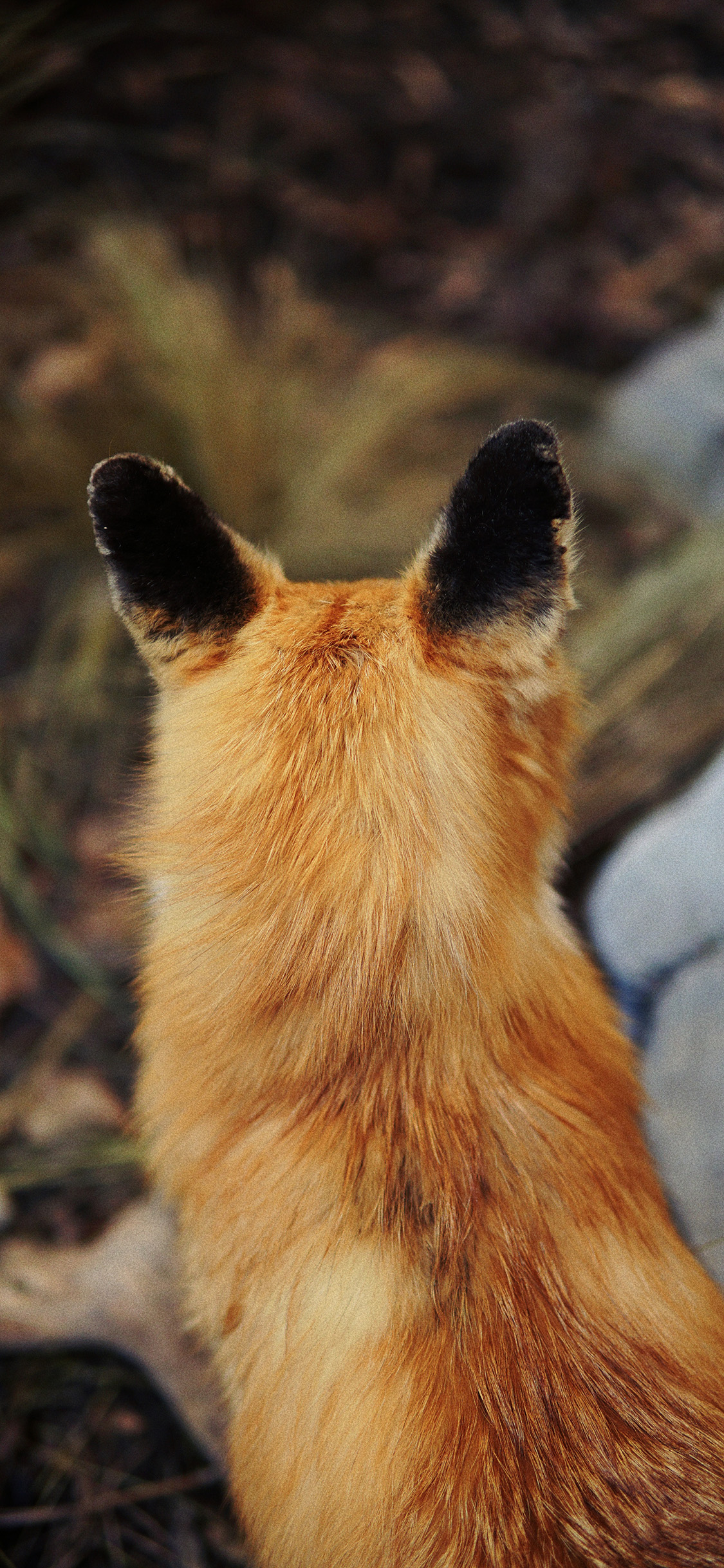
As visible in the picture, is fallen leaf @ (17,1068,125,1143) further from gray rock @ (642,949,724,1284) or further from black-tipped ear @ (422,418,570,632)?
black-tipped ear @ (422,418,570,632)

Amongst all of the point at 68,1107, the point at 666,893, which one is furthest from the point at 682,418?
the point at 68,1107

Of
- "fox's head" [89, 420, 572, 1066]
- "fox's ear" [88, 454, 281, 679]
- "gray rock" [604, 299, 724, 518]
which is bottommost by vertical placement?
"fox's head" [89, 420, 572, 1066]

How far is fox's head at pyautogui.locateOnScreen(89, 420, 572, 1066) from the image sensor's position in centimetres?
108

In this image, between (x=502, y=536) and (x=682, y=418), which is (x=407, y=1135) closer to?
(x=502, y=536)

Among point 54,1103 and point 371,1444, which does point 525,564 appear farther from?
point 54,1103

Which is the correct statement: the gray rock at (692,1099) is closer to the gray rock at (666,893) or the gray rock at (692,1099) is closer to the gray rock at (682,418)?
the gray rock at (666,893)

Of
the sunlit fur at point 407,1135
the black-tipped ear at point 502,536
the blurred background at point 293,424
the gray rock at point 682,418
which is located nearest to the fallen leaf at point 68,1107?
the blurred background at point 293,424

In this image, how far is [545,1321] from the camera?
112cm

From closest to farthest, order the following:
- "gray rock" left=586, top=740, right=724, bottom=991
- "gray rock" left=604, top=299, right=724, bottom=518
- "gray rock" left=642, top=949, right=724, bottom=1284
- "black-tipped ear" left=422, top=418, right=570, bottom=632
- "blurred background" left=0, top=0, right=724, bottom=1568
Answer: "black-tipped ear" left=422, top=418, right=570, bottom=632
"gray rock" left=642, top=949, right=724, bottom=1284
"gray rock" left=586, top=740, right=724, bottom=991
"blurred background" left=0, top=0, right=724, bottom=1568
"gray rock" left=604, top=299, right=724, bottom=518

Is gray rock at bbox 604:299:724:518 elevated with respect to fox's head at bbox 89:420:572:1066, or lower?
elevated

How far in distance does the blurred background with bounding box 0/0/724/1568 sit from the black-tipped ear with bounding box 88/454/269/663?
342 millimetres

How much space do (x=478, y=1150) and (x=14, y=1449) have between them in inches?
66.6

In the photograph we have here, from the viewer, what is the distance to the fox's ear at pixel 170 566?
3.70 ft

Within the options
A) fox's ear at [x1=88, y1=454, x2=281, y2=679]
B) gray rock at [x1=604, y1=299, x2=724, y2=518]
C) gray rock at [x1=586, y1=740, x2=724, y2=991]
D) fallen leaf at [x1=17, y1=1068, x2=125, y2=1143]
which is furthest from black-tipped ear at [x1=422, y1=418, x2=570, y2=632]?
gray rock at [x1=604, y1=299, x2=724, y2=518]
